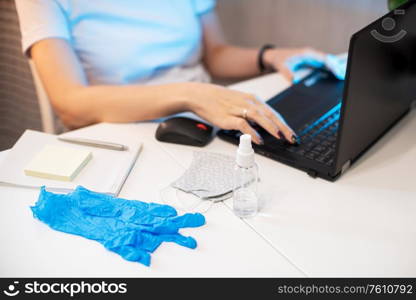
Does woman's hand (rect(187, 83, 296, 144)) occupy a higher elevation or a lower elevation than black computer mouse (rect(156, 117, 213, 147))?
higher

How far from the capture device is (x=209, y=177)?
2.66ft

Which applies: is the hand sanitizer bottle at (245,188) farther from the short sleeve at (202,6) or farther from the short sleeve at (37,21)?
the short sleeve at (202,6)

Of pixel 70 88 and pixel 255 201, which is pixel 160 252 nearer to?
pixel 255 201

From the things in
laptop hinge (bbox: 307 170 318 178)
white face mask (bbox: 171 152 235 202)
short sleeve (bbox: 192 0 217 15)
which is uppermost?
short sleeve (bbox: 192 0 217 15)

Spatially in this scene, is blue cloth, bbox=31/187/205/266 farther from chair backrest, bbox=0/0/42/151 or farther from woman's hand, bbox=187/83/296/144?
chair backrest, bbox=0/0/42/151

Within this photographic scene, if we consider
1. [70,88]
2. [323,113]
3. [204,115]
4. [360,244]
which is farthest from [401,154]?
[70,88]

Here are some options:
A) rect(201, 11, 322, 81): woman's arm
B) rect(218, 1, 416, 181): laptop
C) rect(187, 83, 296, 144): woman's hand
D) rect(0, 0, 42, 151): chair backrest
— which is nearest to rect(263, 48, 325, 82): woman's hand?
rect(201, 11, 322, 81): woman's arm

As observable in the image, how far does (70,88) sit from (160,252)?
55 cm

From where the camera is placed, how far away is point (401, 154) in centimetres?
88

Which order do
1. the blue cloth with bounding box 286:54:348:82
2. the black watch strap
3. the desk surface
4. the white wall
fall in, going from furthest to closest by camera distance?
the white wall → the black watch strap → the blue cloth with bounding box 286:54:348:82 → the desk surface

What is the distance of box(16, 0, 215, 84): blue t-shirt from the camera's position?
1.08 meters

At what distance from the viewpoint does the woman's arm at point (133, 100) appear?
2.95 feet

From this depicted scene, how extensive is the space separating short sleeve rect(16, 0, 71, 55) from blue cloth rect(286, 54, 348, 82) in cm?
65

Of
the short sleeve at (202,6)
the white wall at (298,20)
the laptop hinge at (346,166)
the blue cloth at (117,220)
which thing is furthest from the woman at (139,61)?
the white wall at (298,20)
